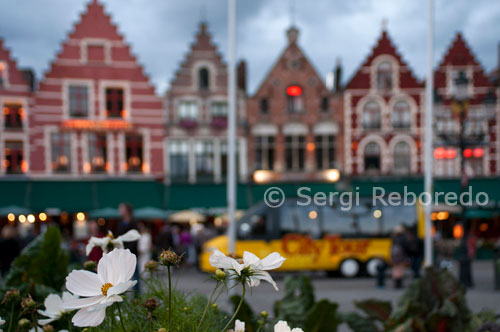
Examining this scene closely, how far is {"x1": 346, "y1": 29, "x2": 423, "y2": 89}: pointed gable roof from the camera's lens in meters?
20.8

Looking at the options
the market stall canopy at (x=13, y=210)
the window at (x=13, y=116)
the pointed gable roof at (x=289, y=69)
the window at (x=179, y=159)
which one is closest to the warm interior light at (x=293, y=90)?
the pointed gable roof at (x=289, y=69)

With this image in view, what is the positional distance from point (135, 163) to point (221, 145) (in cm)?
400

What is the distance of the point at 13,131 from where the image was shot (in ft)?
62.6

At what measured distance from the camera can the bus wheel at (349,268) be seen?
492 inches

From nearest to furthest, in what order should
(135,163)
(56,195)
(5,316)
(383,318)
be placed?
(5,316), (383,318), (56,195), (135,163)

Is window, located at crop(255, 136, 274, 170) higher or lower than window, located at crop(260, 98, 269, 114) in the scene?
lower

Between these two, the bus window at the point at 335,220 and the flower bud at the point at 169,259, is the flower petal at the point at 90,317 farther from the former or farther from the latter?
the bus window at the point at 335,220

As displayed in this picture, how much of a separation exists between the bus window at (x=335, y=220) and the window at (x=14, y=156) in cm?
1371

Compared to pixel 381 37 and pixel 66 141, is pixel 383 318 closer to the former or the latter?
pixel 66 141

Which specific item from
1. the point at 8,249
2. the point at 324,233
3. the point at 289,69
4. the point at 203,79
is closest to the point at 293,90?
the point at 289,69

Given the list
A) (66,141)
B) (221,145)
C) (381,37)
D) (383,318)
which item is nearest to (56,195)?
(66,141)

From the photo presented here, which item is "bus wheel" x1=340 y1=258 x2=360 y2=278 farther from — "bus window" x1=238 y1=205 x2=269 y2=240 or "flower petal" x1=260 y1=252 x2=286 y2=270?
"flower petal" x1=260 y1=252 x2=286 y2=270

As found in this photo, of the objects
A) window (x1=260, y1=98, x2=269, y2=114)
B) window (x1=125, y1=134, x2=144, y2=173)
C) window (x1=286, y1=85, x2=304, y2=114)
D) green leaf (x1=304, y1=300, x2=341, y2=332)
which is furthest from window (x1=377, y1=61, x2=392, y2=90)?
green leaf (x1=304, y1=300, x2=341, y2=332)

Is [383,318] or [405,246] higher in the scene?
[383,318]
